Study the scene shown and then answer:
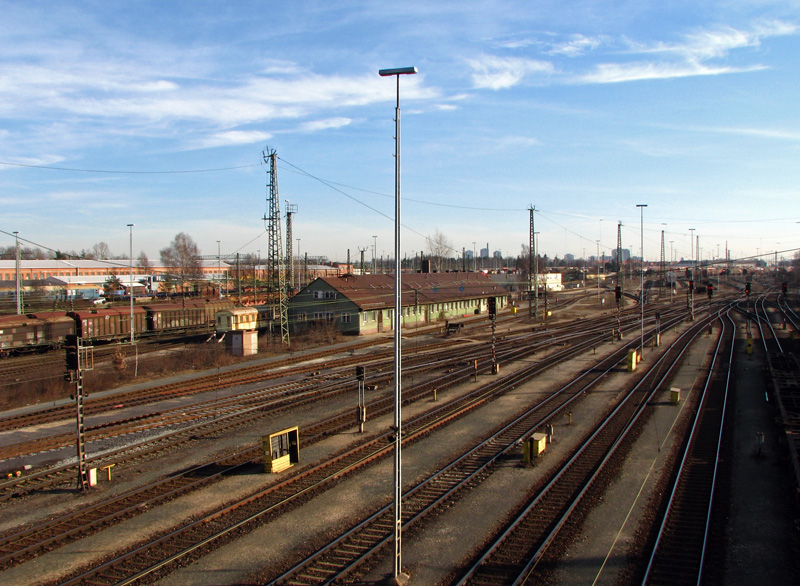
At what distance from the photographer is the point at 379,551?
10.8 meters

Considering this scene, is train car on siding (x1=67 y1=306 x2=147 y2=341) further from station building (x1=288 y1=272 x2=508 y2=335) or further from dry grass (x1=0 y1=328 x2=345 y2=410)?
station building (x1=288 y1=272 x2=508 y2=335)

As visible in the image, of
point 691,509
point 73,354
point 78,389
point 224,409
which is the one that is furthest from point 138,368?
point 691,509

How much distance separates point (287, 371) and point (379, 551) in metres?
20.0

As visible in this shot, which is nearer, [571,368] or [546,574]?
[546,574]

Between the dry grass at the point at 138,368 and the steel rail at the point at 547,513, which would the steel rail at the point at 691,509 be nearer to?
the steel rail at the point at 547,513

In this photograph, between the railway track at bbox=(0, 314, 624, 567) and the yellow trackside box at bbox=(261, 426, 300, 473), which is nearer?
the railway track at bbox=(0, 314, 624, 567)

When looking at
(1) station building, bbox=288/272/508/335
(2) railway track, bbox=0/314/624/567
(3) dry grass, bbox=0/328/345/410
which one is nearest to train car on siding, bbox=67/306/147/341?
(3) dry grass, bbox=0/328/345/410

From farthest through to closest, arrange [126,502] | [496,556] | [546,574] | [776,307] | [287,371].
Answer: [776,307]
[287,371]
[126,502]
[496,556]
[546,574]

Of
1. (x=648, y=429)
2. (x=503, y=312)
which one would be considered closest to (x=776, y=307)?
(x=503, y=312)

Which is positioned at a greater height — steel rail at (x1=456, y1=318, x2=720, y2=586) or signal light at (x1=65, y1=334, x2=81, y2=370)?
signal light at (x1=65, y1=334, x2=81, y2=370)

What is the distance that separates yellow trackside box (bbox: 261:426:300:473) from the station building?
84.2ft

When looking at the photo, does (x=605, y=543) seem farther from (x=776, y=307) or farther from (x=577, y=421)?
(x=776, y=307)

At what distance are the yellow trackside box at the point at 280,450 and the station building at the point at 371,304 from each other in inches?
1010

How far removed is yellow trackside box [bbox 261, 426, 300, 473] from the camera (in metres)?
14.8
